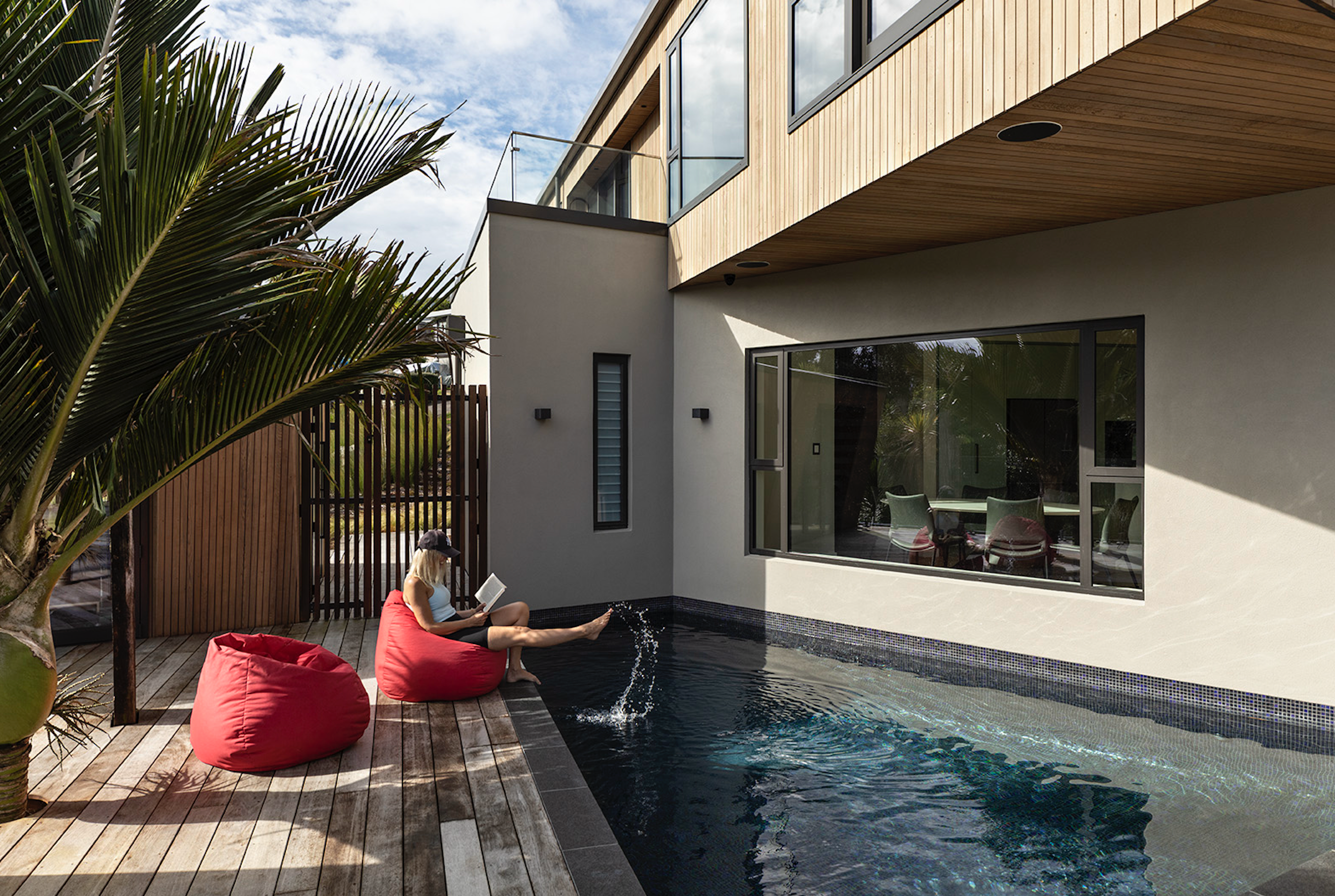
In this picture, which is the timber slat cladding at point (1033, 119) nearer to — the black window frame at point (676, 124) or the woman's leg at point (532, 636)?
the black window frame at point (676, 124)

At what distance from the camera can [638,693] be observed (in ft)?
18.1

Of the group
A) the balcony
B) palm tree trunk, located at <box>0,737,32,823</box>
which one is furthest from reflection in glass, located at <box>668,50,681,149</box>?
palm tree trunk, located at <box>0,737,32,823</box>

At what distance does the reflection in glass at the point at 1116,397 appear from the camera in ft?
18.4

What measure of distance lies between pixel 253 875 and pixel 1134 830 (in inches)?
143

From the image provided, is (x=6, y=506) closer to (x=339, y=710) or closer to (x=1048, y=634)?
(x=339, y=710)

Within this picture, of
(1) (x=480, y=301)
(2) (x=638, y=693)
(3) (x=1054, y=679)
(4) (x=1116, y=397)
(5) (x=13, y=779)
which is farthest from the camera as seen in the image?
(1) (x=480, y=301)

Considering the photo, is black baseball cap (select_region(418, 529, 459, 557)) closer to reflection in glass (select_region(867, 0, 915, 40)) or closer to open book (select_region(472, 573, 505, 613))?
open book (select_region(472, 573, 505, 613))

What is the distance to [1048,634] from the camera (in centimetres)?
586

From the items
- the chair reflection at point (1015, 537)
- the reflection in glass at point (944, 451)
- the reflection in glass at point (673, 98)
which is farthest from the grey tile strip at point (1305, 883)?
the reflection in glass at point (673, 98)

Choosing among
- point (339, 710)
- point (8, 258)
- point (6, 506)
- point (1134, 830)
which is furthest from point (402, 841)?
point (1134, 830)

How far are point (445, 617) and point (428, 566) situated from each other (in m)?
0.35

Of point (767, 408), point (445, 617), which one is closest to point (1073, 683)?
point (767, 408)

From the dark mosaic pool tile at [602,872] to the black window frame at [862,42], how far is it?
176 inches

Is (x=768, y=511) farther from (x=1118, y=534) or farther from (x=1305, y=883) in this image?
(x=1305, y=883)
